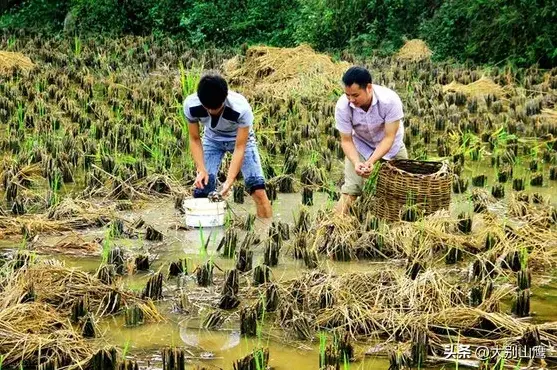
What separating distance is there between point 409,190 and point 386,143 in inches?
15.1

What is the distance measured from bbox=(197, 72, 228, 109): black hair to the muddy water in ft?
3.08

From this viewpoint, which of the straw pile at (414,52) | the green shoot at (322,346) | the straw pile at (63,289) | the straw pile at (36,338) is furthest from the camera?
the straw pile at (414,52)

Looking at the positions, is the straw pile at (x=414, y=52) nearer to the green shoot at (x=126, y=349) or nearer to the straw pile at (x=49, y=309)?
the straw pile at (x=49, y=309)

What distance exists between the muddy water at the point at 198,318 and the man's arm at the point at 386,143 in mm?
829

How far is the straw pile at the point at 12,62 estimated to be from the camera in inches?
589

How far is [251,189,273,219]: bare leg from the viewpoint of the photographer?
7.70m

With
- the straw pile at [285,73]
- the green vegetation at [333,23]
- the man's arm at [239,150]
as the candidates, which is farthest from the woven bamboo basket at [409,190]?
the green vegetation at [333,23]

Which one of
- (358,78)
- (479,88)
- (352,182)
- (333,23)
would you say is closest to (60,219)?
(352,182)

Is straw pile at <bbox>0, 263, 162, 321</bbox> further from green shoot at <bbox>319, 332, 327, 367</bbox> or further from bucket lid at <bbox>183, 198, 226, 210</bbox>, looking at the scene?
bucket lid at <bbox>183, 198, 226, 210</bbox>

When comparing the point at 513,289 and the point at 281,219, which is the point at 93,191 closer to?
the point at 281,219

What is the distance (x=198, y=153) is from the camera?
24.2 ft

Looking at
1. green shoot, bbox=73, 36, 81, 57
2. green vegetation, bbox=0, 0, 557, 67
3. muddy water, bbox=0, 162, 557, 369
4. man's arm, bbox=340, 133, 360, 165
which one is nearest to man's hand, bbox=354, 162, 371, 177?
man's arm, bbox=340, 133, 360, 165

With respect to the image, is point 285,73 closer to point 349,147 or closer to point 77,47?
point 77,47

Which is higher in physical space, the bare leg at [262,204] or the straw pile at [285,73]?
the straw pile at [285,73]
